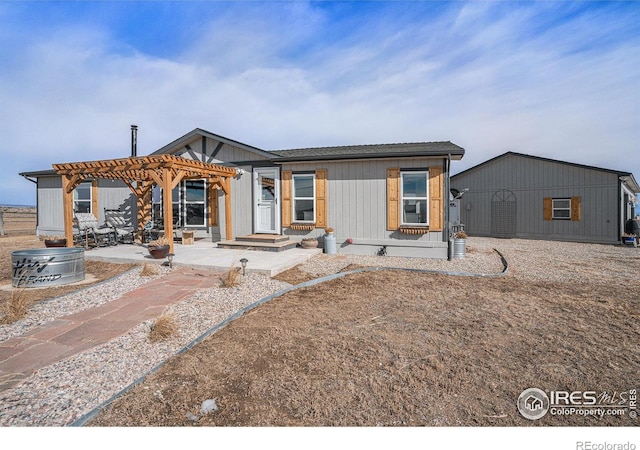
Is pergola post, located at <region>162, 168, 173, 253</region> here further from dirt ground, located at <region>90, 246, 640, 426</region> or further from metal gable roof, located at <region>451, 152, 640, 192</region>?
metal gable roof, located at <region>451, 152, 640, 192</region>

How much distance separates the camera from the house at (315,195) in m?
8.51

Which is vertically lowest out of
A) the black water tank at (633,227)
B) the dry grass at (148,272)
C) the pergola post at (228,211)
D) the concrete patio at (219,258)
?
the dry grass at (148,272)

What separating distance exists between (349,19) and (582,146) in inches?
848

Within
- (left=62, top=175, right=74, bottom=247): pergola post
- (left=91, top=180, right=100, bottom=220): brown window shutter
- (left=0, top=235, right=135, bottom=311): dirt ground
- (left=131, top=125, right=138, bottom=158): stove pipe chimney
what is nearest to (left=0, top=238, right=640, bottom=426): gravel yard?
(left=0, top=235, right=135, bottom=311): dirt ground

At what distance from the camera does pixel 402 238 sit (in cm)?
873

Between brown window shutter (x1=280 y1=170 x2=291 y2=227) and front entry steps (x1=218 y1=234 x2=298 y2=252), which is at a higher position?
brown window shutter (x1=280 y1=170 x2=291 y2=227)

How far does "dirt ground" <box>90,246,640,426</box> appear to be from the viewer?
210cm

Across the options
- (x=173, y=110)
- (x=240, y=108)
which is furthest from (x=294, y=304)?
(x=173, y=110)

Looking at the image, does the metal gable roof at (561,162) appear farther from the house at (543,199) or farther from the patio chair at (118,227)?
the patio chair at (118,227)

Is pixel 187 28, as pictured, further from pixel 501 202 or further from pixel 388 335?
pixel 501 202

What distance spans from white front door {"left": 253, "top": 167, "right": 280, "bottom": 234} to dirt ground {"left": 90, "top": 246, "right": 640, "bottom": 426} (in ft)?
17.7

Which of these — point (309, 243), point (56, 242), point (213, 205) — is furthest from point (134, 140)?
point (309, 243)

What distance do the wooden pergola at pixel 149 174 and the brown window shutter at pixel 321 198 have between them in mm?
2805

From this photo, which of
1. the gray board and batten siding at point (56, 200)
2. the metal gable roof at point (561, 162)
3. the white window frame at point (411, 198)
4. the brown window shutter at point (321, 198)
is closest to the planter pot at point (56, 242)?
the gray board and batten siding at point (56, 200)
